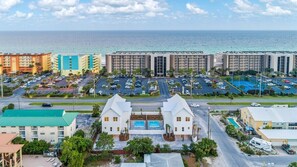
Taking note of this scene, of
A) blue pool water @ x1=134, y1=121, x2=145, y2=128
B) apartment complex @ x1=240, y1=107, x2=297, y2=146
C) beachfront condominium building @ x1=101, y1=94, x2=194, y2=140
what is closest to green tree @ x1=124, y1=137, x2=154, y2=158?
beachfront condominium building @ x1=101, y1=94, x2=194, y2=140

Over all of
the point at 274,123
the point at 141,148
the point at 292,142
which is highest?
the point at 274,123

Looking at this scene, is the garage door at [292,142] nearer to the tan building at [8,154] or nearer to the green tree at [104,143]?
the green tree at [104,143]

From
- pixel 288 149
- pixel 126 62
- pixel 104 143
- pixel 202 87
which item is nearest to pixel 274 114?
pixel 288 149

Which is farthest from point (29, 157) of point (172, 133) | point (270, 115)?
point (270, 115)

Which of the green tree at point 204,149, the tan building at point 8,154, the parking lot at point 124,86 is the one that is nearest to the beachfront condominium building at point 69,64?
the parking lot at point 124,86

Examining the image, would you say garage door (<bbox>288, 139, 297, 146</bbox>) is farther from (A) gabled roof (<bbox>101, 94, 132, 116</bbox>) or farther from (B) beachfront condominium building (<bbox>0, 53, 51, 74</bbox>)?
(B) beachfront condominium building (<bbox>0, 53, 51, 74</bbox>)

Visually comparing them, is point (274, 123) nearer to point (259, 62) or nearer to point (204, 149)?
point (204, 149)
